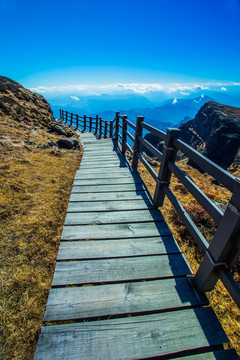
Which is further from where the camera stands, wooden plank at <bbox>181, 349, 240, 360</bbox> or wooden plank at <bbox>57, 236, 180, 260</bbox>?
wooden plank at <bbox>57, 236, 180, 260</bbox>

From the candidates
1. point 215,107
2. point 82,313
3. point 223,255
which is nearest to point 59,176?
point 82,313

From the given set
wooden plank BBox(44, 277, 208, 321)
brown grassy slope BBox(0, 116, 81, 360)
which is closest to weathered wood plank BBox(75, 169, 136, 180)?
brown grassy slope BBox(0, 116, 81, 360)

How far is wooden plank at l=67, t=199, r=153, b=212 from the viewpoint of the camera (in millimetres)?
3607

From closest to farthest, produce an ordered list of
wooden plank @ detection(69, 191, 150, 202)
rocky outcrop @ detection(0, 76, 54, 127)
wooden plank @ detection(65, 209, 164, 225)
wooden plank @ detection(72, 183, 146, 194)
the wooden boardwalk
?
the wooden boardwalk
wooden plank @ detection(65, 209, 164, 225)
wooden plank @ detection(69, 191, 150, 202)
wooden plank @ detection(72, 183, 146, 194)
rocky outcrop @ detection(0, 76, 54, 127)

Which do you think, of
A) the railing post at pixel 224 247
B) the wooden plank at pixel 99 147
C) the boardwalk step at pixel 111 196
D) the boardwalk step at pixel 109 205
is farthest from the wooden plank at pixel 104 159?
the railing post at pixel 224 247

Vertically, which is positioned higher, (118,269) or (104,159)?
(118,269)

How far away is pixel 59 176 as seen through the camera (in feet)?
17.3

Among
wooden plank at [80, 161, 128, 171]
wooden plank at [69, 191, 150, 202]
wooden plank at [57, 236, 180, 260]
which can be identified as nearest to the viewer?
wooden plank at [57, 236, 180, 260]

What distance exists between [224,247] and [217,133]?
78729 mm

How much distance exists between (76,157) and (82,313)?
6.09m

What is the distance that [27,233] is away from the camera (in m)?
3.05

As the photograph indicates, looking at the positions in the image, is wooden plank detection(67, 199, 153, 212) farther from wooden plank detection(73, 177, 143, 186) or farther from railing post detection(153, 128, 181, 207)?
wooden plank detection(73, 177, 143, 186)

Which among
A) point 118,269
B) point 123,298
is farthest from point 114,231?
point 123,298

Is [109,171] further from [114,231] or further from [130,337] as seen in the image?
[130,337]
